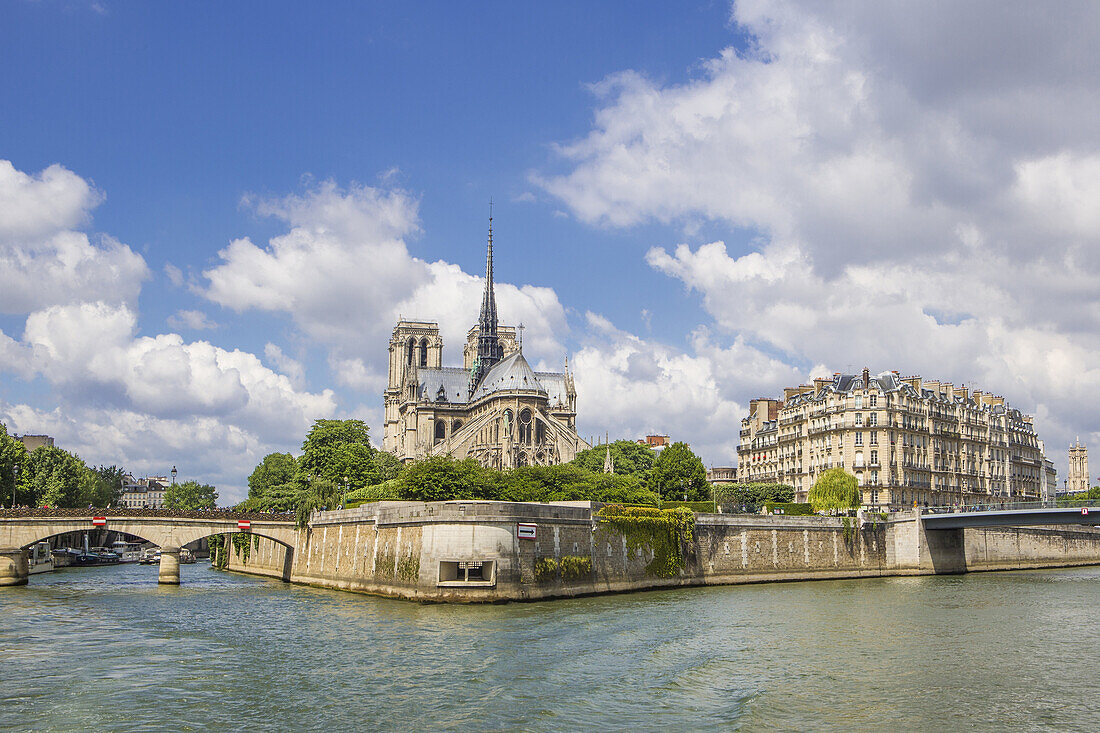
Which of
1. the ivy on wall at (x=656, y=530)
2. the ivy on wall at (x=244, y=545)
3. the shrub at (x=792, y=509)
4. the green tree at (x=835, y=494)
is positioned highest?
the green tree at (x=835, y=494)

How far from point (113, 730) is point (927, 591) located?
48.6m

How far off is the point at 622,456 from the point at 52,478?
6338cm

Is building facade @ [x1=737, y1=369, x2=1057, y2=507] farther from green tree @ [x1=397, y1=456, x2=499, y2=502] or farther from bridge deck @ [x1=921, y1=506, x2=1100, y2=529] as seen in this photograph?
green tree @ [x1=397, y1=456, x2=499, y2=502]

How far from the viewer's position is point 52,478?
9750cm

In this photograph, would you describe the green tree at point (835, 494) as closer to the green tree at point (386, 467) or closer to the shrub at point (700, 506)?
the shrub at point (700, 506)

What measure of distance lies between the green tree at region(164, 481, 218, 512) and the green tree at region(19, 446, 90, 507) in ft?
204

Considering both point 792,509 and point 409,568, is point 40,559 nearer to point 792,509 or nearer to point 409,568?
point 409,568

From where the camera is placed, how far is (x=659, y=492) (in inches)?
3506

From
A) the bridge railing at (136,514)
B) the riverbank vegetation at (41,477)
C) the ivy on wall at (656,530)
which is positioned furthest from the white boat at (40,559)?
the ivy on wall at (656,530)

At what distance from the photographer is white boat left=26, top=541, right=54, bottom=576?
3189 inches

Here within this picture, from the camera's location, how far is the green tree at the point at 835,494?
81500 mm

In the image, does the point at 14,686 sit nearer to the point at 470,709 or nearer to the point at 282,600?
the point at 470,709

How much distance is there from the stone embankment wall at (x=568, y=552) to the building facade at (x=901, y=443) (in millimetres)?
14267

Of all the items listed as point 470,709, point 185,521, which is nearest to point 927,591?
point 470,709
